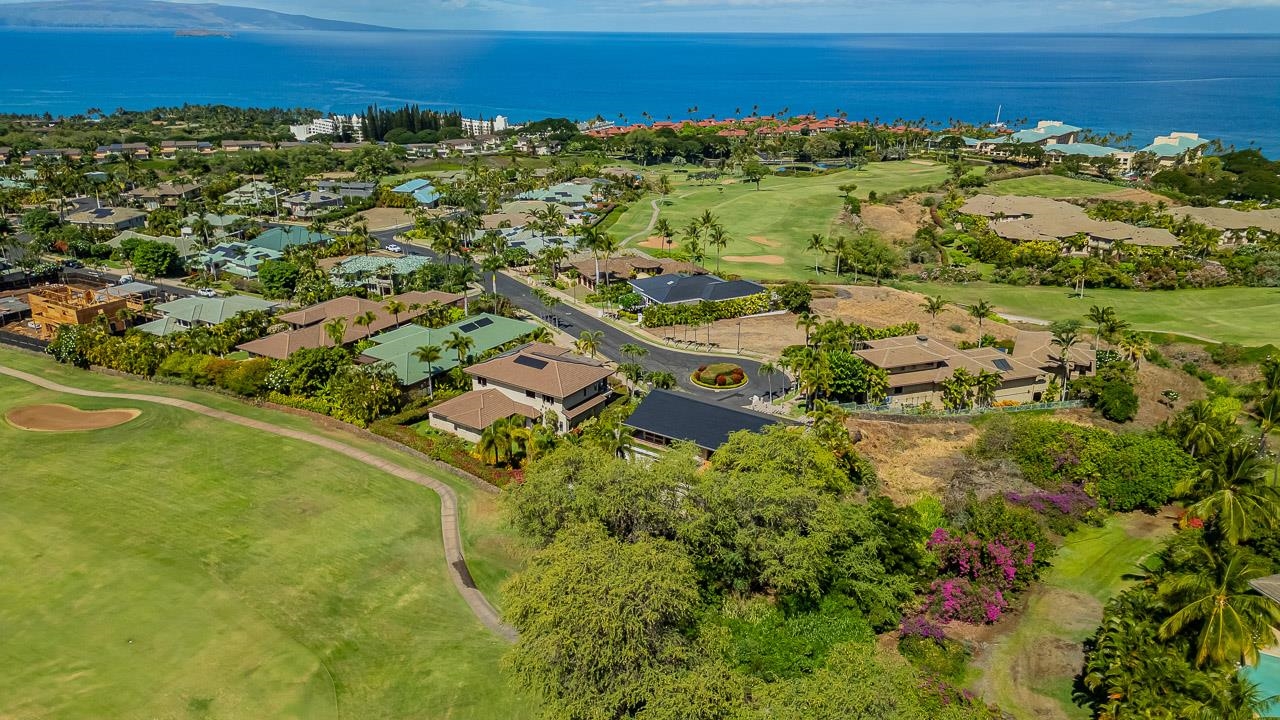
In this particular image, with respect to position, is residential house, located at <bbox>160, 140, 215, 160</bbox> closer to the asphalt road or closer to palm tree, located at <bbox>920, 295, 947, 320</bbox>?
the asphalt road

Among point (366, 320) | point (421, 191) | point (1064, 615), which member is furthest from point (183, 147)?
point (1064, 615)

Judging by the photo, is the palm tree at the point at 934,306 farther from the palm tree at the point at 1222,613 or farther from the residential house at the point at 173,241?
the residential house at the point at 173,241

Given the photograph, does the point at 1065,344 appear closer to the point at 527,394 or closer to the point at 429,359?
the point at 527,394

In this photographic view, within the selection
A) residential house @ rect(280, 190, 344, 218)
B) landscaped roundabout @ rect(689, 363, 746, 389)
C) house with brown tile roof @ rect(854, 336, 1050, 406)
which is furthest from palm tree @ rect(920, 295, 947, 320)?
residential house @ rect(280, 190, 344, 218)

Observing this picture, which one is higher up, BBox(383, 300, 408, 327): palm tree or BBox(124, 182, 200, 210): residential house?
BBox(124, 182, 200, 210): residential house

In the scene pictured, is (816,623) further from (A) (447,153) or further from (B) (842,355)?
(A) (447,153)

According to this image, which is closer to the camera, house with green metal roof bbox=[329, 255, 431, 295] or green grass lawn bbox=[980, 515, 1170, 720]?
green grass lawn bbox=[980, 515, 1170, 720]

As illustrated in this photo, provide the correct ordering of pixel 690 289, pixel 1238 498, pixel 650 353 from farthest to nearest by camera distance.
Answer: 1. pixel 690 289
2. pixel 650 353
3. pixel 1238 498
